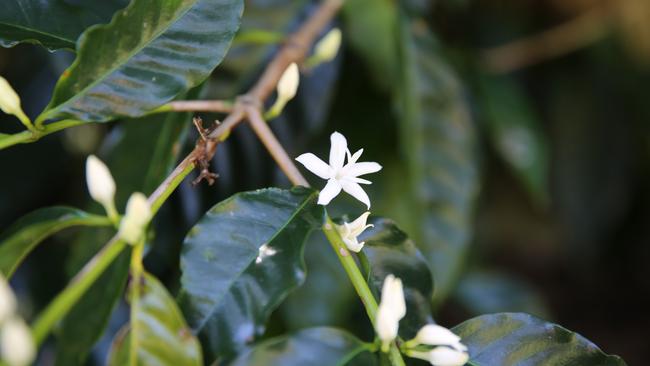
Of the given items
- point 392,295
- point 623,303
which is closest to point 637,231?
point 623,303

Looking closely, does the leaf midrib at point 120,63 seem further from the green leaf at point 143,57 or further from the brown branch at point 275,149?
the brown branch at point 275,149

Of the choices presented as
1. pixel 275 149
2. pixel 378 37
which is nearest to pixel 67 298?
pixel 275 149

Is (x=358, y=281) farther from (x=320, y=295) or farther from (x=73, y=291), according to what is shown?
(x=320, y=295)

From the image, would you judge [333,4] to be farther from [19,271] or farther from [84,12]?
[19,271]

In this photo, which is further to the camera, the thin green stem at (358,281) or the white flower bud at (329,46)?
the white flower bud at (329,46)

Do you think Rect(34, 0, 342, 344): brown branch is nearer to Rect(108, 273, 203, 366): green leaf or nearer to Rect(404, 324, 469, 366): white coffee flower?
Rect(108, 273, 203, 366): green leaf

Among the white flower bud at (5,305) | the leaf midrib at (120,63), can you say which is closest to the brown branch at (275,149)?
the leaf midrib at (120,63)
